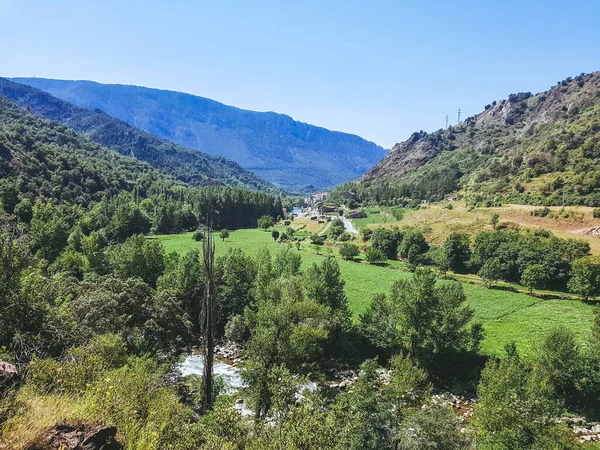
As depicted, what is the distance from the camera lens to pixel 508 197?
490 ft

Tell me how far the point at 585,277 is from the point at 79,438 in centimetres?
7762

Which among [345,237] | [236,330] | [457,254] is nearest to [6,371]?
[236,330]

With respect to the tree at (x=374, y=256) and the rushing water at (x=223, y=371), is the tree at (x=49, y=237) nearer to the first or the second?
the rushing water at (x=223, y=371)

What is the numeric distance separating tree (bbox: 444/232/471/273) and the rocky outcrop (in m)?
88.1

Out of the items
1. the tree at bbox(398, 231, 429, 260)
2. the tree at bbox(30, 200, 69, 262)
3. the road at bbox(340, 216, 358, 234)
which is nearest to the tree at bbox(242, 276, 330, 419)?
the tree at bbox(30, 200, 69, 262)

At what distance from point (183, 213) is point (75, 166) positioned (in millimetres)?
45818

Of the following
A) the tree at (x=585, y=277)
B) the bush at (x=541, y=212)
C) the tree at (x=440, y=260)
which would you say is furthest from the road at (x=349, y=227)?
the tree at (x=585, y=277)

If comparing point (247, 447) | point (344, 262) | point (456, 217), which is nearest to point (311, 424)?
point (247, 447)

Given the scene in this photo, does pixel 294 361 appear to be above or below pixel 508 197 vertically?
below

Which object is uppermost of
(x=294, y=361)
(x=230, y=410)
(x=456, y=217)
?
(x=456, y=217)

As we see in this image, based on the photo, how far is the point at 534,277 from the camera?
67.1 m

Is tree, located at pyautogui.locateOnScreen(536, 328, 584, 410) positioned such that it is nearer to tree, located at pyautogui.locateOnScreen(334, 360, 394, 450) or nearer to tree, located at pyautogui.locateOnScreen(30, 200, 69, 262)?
tree, located at pyautogui.locateOnScreen(334, 360, 394, 450)

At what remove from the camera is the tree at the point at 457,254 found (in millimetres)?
87688

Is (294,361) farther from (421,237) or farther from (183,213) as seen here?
(183,213)
